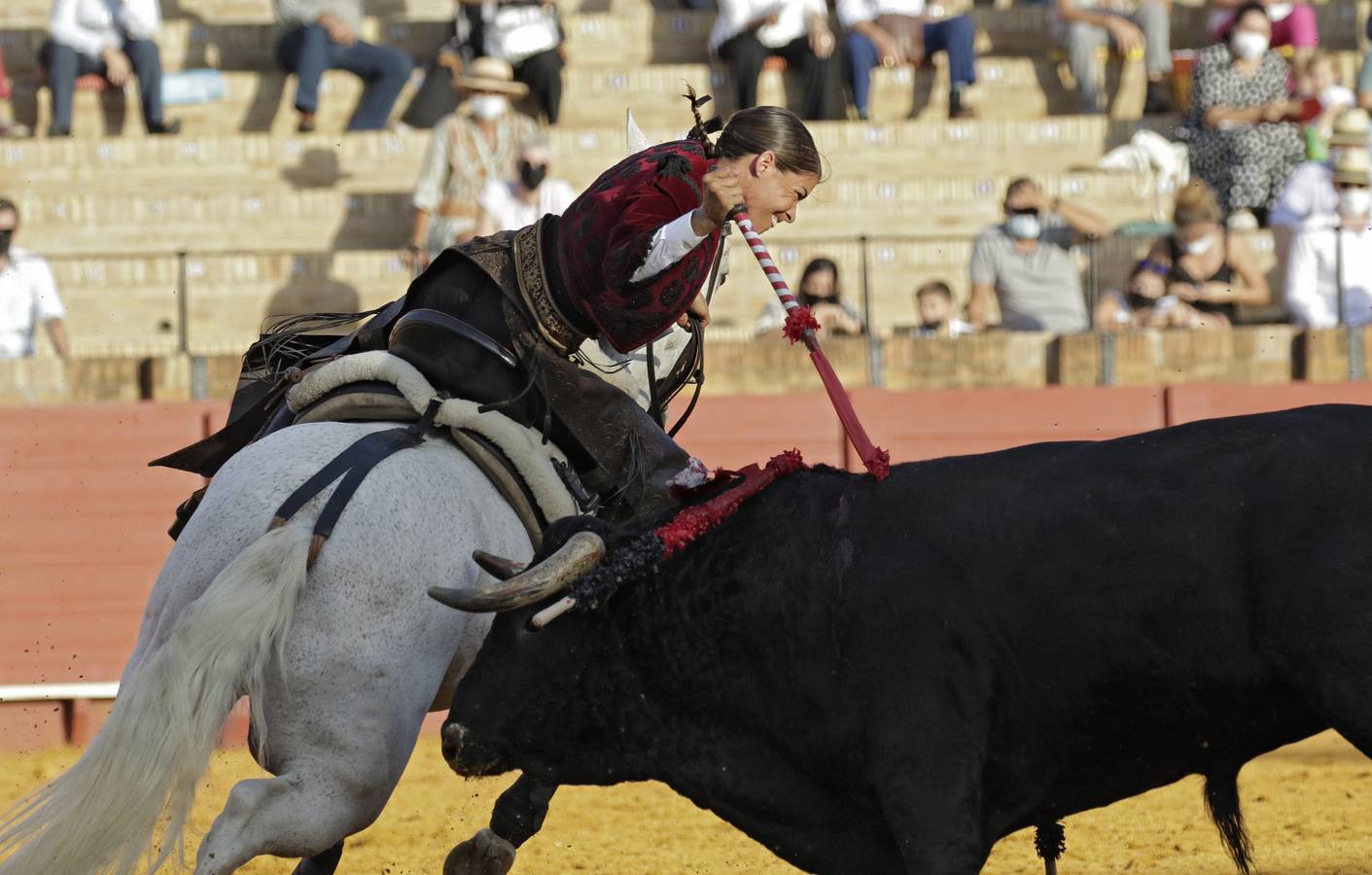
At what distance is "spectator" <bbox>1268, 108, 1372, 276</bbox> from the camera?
29.3 ft

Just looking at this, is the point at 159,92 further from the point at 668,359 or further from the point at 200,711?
the point at 200,711

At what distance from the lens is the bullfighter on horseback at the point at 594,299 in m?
3.88

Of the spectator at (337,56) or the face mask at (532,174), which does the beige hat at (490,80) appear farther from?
the spectator at (337,56)

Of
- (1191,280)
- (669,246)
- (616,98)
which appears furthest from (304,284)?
(669,246)

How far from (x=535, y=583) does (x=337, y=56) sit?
7.14 metres

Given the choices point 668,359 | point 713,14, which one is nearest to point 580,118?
point 713,14

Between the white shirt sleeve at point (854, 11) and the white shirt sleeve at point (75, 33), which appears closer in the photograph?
the white shirt sleeve at point (75, 33)

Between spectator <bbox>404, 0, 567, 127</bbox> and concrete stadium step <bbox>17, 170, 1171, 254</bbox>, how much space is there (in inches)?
31.9

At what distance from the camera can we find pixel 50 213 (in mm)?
A: 9875

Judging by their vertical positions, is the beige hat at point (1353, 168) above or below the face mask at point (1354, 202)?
above

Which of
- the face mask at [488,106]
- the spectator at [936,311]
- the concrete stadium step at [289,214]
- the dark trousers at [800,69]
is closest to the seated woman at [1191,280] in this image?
the spectator at [936,311]

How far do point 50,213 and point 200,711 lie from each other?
701 cm

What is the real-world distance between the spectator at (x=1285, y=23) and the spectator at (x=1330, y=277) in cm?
170

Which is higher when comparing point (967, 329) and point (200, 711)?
point (967, 329)
